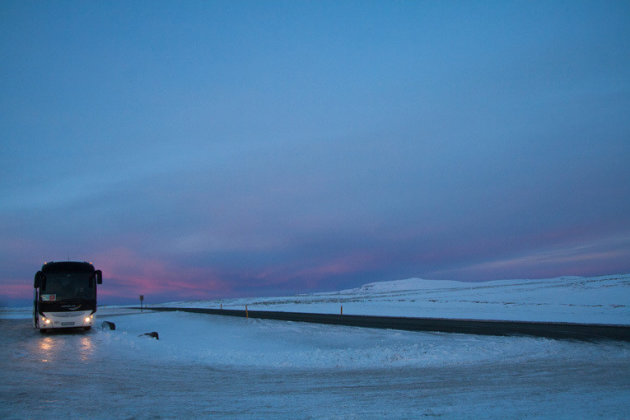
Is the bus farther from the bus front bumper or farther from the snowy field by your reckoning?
the snowy field

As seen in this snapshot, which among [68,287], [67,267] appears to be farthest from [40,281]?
[67,267]

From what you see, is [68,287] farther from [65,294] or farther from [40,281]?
[40,281]

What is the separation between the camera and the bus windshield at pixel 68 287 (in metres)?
22.2

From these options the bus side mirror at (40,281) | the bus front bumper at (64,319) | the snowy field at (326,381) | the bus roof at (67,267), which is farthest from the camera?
the bus roof at (67,267)

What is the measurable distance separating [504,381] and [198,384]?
23.7ft

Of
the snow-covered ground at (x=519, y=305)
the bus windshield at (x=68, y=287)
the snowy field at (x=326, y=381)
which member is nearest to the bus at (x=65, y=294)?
the bus windshield at (x=68, y=287)

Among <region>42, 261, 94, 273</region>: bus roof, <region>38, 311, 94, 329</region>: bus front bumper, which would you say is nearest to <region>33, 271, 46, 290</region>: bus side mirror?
<region>42, 261, 94, 273</region>: bus roof

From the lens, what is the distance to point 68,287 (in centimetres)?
2267

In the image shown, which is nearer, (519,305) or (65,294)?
(65,294)

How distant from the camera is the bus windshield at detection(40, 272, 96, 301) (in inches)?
875

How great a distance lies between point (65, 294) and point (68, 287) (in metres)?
0.39

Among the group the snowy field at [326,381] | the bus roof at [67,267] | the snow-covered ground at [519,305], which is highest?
the bus roof at [67,267]

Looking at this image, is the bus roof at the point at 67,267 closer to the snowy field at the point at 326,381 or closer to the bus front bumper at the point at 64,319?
the bus front bumper at the point at 64,319

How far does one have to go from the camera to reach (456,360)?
42.9 ft
